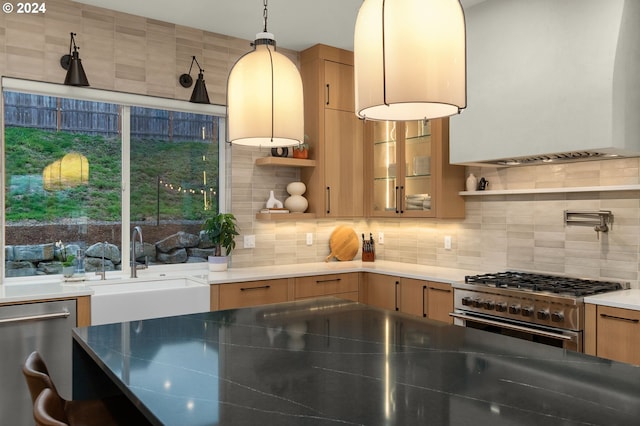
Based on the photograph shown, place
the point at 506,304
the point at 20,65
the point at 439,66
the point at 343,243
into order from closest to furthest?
the point at 439,66
the point at 506,304
the point at 20,65
the point at 343,243

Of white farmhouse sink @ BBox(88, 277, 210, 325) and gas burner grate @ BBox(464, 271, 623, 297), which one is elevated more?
gas burner grate @ BBox(464, 271, 623, 297)

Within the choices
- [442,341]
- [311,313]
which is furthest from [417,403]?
[311,313]

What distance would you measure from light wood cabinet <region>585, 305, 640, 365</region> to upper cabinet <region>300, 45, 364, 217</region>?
90.7 inches

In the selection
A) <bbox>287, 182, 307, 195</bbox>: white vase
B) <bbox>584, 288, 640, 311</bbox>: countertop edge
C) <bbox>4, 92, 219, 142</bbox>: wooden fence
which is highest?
<bbox>4, 92, 219, 142</bbox>: wooden fence

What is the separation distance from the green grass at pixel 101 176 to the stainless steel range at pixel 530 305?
226 centimetres

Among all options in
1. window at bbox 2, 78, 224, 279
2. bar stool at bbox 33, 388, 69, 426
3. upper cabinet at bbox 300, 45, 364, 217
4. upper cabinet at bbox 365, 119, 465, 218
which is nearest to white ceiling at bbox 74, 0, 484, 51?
upper cabinet at bbox 300, 45, 364, 217

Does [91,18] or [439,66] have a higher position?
[91,18]

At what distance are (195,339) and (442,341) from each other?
881mm

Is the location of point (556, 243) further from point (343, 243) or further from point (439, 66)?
point (439, 66)

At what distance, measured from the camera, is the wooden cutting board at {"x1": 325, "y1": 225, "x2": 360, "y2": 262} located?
192 inches

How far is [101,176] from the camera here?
385cm

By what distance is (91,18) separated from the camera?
145 inches

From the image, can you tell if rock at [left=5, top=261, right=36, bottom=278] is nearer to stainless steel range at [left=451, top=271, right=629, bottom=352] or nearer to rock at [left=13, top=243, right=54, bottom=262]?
rock at [left=13, top=243, right=54, bottom=262]

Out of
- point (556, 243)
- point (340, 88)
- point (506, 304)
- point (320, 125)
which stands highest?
point (340, 88)
